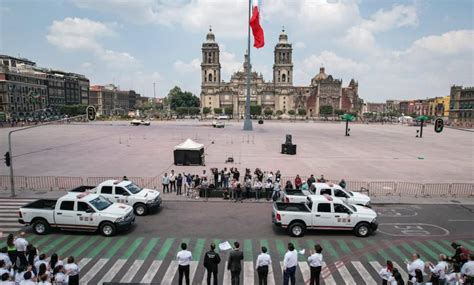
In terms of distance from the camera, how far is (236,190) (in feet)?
62.9

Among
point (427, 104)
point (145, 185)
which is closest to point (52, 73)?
point (145, 185)

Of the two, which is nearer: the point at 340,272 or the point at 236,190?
the point at 340,272

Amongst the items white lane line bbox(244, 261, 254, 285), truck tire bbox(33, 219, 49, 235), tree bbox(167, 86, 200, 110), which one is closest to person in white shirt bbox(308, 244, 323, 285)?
white lane line bbox(244, 261, 254, 285)

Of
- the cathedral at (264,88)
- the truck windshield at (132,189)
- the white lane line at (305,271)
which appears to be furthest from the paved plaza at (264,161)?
the cathedral at (264,88)

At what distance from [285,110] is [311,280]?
6348 inches

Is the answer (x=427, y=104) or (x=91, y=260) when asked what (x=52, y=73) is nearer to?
(x=91, y=260)

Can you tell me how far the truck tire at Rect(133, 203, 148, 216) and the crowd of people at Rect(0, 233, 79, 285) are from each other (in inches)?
228

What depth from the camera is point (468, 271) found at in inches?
347

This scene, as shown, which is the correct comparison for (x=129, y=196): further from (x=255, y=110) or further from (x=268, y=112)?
(x=268, y=112)

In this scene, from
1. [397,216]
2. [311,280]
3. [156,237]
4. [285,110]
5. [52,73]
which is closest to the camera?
[311,280]

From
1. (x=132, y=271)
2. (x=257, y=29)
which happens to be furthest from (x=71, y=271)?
(x=257, y=29)

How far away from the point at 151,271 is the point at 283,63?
16181cm

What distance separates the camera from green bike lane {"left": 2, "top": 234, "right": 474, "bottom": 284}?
10.9 meters

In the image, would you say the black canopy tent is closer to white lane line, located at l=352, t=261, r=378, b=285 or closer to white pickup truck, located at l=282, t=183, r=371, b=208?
white pickup truck, located at l=282, t=183, r=371, b=208
